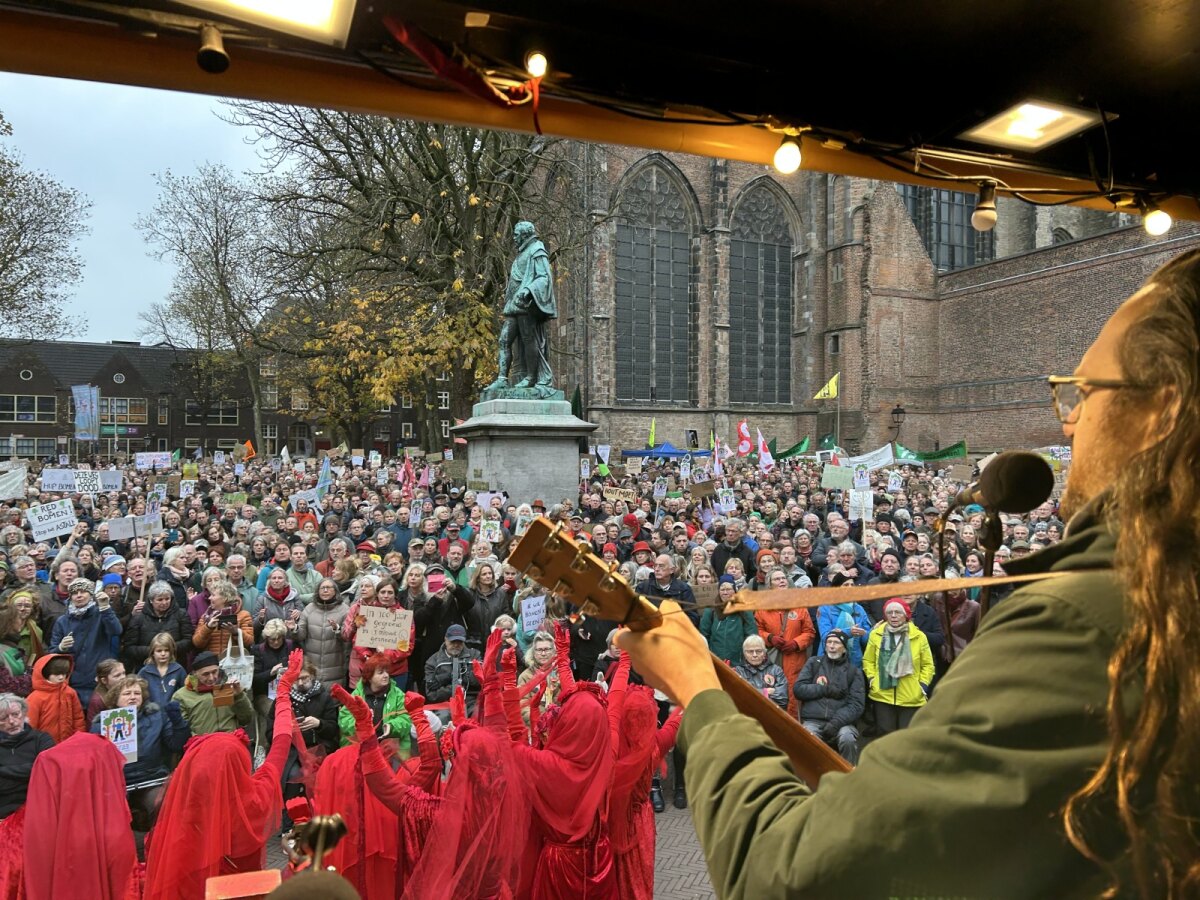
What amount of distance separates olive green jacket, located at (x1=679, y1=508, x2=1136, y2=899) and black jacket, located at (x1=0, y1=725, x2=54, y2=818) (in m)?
4.76

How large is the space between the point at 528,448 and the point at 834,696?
338 inches

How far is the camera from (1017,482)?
167cm

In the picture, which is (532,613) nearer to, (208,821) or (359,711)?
(359,711)

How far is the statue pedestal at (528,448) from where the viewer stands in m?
14.7

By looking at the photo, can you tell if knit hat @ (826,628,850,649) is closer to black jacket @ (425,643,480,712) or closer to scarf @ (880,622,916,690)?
scarf @ (880,622,916,690)

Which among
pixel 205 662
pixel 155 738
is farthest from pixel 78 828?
pixel 205 662

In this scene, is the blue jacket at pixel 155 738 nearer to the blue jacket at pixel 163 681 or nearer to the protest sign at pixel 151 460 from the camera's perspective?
the blue jacket at pixel 163 681

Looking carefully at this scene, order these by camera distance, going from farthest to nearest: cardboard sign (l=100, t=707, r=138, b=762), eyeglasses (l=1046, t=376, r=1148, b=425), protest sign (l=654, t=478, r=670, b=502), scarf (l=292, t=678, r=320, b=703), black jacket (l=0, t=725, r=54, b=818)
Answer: protest sign (l=654, t=478, r=670, b=502), scarf (l=292, t=678, r=320, b=703), cardboard sign (l=100, t=707, r=138, b=762), black jacket (l=0, t=725, r=54, b=818), eyeglasses (l=1046, t=376, r=1148, b=425)

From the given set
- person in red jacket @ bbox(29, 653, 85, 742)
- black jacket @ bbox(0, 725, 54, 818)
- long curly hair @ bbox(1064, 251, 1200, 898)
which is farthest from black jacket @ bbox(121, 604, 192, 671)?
long curly hair @ bbox(1064, 251, 1200, 898)

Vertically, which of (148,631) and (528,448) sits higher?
(528,448)

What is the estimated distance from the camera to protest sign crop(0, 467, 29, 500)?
47.3ft

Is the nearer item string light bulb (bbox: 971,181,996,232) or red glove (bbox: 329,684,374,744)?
string light bulb (bbox: 971,181,996,232)

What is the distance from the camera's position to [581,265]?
3450cm

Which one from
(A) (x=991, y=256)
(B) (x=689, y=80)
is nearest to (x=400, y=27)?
(B) (x=689, y=80)
